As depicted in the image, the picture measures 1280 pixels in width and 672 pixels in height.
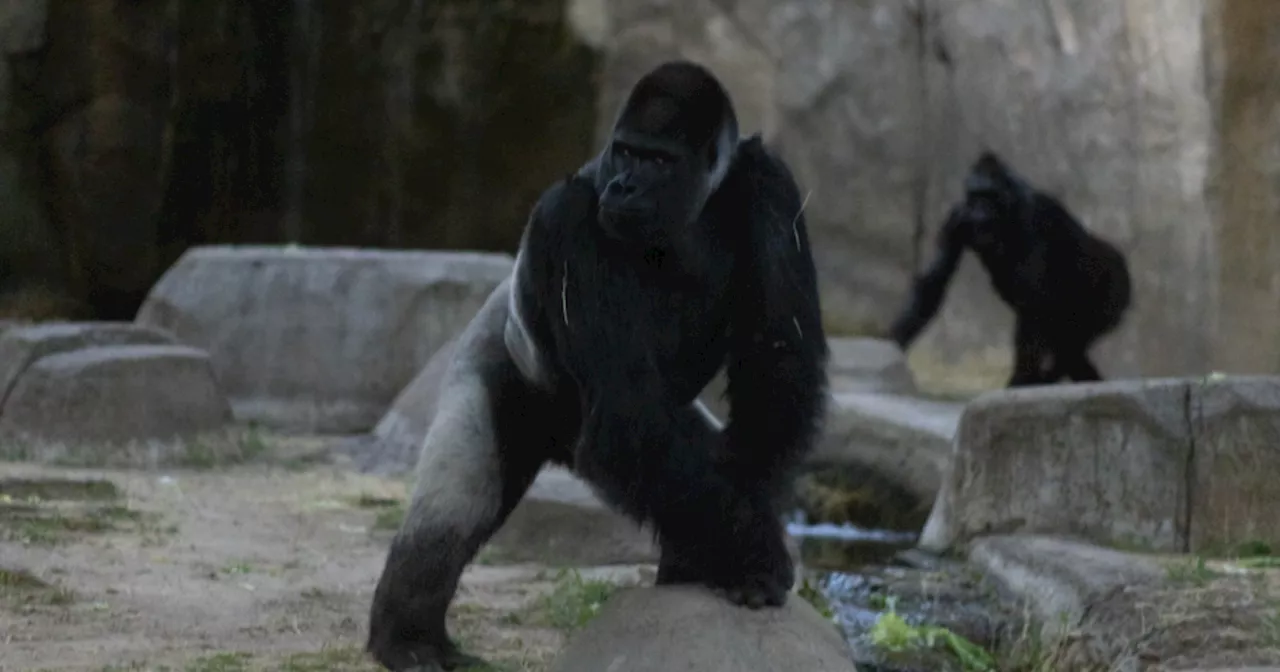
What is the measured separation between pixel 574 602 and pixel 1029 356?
13.8 ft

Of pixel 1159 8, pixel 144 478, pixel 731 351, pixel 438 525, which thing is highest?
pixel 1159 8

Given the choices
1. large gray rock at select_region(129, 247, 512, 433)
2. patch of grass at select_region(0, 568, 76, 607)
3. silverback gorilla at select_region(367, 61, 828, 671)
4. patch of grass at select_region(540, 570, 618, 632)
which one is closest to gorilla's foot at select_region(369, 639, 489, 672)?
silverback gorilla at select_region(367, 61, 828, 671)

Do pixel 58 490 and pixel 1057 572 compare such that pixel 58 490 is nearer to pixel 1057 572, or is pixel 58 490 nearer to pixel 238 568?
pixel 238 568

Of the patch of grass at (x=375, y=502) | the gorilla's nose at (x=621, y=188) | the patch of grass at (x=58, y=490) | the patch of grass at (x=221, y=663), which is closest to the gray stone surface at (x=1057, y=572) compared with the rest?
the gorilla's nose at (x=621, y=188)

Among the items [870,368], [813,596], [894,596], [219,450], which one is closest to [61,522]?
[219,450]

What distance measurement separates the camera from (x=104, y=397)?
6.33 metres

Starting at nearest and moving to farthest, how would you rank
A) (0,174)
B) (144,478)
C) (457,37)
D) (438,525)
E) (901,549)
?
(438,525), (901,549), (144,478), (0,174), (457,37)

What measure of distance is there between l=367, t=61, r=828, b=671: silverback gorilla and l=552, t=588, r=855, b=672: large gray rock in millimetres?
57

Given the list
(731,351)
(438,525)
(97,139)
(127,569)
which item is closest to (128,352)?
(127,569)

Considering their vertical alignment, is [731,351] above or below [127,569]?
above

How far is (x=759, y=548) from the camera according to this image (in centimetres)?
282

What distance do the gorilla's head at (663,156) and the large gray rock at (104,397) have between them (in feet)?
13.4

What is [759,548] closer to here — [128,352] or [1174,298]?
[128,352]

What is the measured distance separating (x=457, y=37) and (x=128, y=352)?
5.86 meters
